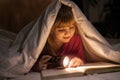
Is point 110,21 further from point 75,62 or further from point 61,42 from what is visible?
point 75,62

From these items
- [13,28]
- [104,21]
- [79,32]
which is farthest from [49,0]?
[79,32]

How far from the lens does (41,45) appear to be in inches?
54.5

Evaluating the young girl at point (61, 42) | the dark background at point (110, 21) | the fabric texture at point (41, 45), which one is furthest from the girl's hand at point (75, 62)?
the dark background at point (110, 21)

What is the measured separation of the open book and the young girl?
5 cm

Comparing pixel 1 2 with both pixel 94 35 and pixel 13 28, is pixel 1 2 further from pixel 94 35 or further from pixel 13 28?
pixel 94 35

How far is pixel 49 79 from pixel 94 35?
1.32ft

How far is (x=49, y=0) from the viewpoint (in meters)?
2.52

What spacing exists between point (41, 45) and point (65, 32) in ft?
0.54

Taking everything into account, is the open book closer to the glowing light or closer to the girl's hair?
the glowing light

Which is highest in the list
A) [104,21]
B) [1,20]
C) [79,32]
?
[79,32]

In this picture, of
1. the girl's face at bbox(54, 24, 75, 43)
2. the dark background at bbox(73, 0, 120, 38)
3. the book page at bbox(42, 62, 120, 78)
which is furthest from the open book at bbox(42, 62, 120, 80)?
the dark background at bbox(73, 0, 120, 38)

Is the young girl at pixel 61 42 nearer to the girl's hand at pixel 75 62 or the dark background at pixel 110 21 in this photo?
the girl's hand at pixel 75 62

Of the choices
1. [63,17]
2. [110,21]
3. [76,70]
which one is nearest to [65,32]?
[63,17]

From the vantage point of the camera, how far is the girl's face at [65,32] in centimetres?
145
